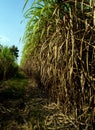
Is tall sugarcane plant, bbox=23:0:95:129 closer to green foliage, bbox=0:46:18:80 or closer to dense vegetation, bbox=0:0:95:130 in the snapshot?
dense vegetation, bbox=0:0:95:130

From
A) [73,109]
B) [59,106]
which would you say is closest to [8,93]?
[59,106]

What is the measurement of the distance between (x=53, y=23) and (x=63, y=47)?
0.49 metres

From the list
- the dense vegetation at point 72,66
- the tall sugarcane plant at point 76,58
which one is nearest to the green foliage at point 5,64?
the dense vegetation at point 72,66

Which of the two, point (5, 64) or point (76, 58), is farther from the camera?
point (5, 64)

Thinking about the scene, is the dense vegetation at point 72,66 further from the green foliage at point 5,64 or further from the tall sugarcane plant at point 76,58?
the green foliage at point 5,64

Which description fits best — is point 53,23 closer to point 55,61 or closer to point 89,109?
point 55,61

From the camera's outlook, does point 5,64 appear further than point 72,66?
Yes

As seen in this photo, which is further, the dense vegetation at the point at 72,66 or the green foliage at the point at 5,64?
the green foliage at the point at 5,64

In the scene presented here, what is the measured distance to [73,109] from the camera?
263 centimetres

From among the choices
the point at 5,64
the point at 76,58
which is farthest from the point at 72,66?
the point at 5,64

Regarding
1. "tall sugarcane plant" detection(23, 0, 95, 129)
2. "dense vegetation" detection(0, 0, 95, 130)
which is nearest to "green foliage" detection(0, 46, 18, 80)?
"dense vegetation" detection(0, 0, 95, 130)

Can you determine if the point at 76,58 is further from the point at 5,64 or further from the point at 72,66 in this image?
the point at 5,64

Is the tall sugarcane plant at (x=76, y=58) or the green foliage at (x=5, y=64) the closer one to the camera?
the tall sugarcane plant at (x=76, y=58)

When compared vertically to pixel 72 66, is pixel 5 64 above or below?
above
